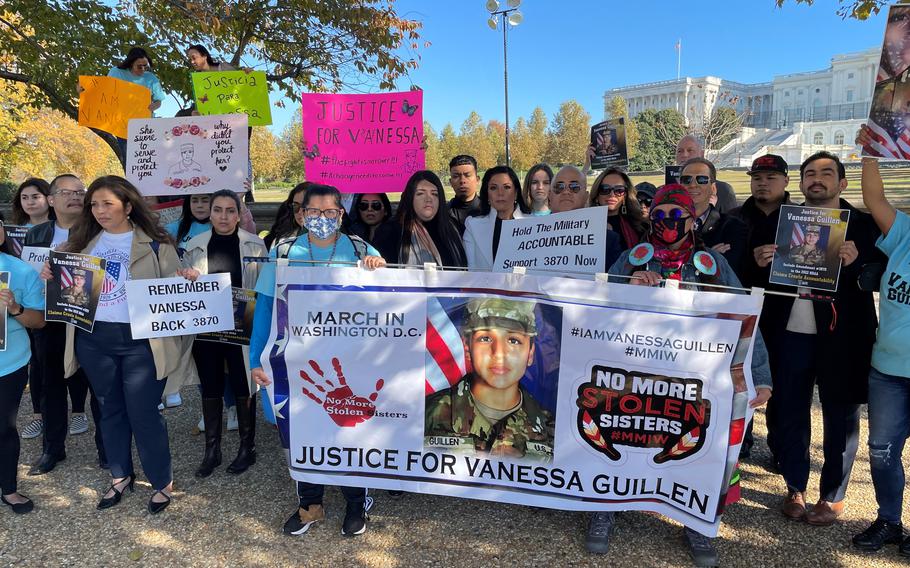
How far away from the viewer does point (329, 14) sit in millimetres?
9719

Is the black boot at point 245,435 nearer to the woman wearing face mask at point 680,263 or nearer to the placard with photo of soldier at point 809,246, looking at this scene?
the woman wearing face mask at point 680,263

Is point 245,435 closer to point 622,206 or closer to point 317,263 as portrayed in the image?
point 317,263

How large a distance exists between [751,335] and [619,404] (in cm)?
82

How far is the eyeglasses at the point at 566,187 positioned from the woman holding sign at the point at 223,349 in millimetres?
2514

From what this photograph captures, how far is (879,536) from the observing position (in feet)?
11.5

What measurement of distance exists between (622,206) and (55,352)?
5.12m

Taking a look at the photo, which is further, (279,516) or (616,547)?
(279,516)

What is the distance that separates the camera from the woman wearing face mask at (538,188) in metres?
5.43

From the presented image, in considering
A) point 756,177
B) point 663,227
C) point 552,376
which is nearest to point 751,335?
point 663,227

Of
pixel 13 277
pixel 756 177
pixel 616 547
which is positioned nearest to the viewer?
pixel 616 547

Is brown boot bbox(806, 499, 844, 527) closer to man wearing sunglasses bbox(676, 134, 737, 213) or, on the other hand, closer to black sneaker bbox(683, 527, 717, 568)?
black sneaker bbox(683, 527, 717, 568)

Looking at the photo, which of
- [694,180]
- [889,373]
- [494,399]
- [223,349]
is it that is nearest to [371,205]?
[223,349]

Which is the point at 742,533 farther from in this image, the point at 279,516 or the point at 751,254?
the point at 279,516

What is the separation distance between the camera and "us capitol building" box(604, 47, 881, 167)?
79000 millimetres
